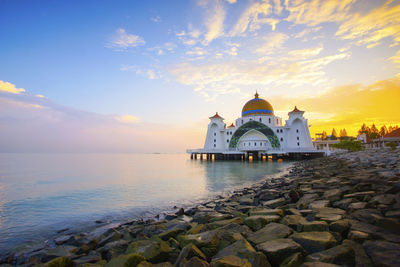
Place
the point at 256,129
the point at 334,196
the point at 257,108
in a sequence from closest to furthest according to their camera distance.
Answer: the point at 334,196 → the point at 256,129 → the point at 257,108

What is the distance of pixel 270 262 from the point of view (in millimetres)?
2918

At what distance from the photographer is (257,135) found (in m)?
55.4

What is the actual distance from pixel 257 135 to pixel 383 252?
5419cm

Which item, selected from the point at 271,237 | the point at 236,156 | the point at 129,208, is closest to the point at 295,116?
the point at 236,156

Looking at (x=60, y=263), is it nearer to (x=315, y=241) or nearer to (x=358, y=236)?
(x=315, y=241)

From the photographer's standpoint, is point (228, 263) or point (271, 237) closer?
point (228, 263)

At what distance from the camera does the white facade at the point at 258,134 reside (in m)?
51.1

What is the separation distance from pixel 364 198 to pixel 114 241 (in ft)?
18.6

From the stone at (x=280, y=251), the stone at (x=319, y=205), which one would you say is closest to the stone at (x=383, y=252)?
the stone at (x=280, y=251)

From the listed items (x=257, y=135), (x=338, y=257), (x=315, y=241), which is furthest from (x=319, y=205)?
(x=257, y=135)

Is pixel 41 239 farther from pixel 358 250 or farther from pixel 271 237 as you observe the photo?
pixel 358 250

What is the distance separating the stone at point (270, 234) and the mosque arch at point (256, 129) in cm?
5141

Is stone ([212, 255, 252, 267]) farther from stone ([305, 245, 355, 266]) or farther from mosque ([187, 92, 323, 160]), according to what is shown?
mosque ([187, 92, 323, 160])

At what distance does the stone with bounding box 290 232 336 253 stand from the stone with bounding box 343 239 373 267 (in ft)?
0.65
